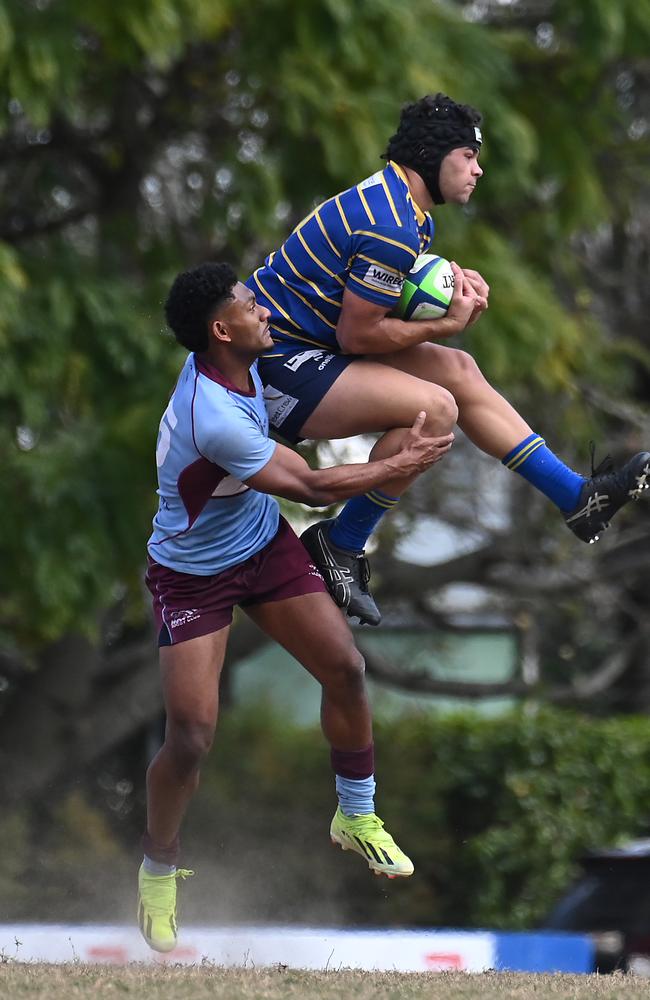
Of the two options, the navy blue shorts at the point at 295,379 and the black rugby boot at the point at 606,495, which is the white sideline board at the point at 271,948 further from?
the navy blue shorts at the point at 295,379

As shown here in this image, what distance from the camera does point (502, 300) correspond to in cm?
1101

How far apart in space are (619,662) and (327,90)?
9.76 meters

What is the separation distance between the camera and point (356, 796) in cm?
682

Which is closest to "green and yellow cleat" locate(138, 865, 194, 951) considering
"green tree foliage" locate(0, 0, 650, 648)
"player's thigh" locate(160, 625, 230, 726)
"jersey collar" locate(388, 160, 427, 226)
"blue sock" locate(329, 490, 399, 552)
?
"player's thigh" locate(160, 625, 230, 726)

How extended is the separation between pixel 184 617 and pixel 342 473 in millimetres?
836

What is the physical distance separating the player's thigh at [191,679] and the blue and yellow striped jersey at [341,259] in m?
1.24

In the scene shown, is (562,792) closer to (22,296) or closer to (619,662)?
(619,662)

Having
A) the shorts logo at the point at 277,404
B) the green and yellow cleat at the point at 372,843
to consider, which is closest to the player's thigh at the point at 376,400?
the shorts logo at the point at 277,404

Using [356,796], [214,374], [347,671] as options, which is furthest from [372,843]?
[214,374]

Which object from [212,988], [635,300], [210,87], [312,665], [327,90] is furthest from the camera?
[635,300]

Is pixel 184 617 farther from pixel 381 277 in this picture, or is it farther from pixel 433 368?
pixel 381 277

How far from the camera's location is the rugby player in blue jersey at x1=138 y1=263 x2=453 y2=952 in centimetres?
610

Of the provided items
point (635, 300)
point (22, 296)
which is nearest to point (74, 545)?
point (22, 296)

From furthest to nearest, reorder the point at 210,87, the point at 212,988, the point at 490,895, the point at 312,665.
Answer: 1. the point at 490,895
2. the point at 210,87
3. the point at 312,665
4. the point at 212,988
